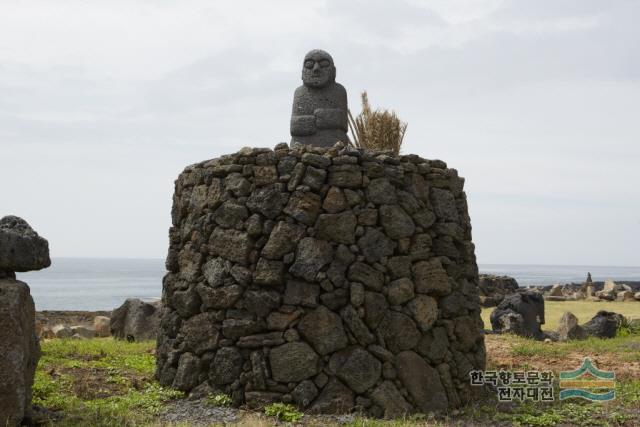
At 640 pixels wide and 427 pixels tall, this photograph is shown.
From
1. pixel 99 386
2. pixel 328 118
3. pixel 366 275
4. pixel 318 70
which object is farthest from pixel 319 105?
pixel 99 386

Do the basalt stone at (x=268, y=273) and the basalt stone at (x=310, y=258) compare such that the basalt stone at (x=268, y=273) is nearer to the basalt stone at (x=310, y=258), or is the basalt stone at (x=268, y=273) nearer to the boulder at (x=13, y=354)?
the basalt stone at (x=310, y=258)

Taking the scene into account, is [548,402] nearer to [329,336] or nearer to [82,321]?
[329,336]

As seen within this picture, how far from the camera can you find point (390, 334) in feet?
29.6

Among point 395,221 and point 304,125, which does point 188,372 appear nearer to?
point 395,221

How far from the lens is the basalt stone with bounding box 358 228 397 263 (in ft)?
29.6

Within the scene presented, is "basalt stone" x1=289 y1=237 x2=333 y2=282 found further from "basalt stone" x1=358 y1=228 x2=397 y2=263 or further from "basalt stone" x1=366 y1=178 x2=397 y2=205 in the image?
"basalt stone" x1=366 y1=178 x2=397 y2=205

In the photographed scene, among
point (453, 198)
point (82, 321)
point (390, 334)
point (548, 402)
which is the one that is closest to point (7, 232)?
point (390, 334)

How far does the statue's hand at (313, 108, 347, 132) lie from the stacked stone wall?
1879 millimetres

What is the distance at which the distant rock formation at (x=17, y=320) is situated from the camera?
7219mm

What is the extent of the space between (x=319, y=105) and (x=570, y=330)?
1016cm

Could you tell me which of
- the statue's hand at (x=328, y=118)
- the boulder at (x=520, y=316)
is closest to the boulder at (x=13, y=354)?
the statue's hand at (x=328, y=118)

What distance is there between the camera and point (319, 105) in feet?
36.9

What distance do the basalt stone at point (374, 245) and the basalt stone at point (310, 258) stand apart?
0.47 metres

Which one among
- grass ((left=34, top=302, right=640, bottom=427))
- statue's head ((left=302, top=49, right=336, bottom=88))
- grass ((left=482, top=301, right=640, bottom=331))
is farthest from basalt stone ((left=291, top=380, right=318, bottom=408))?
grass ((left=482, top=301, right=640, bottom=331))
